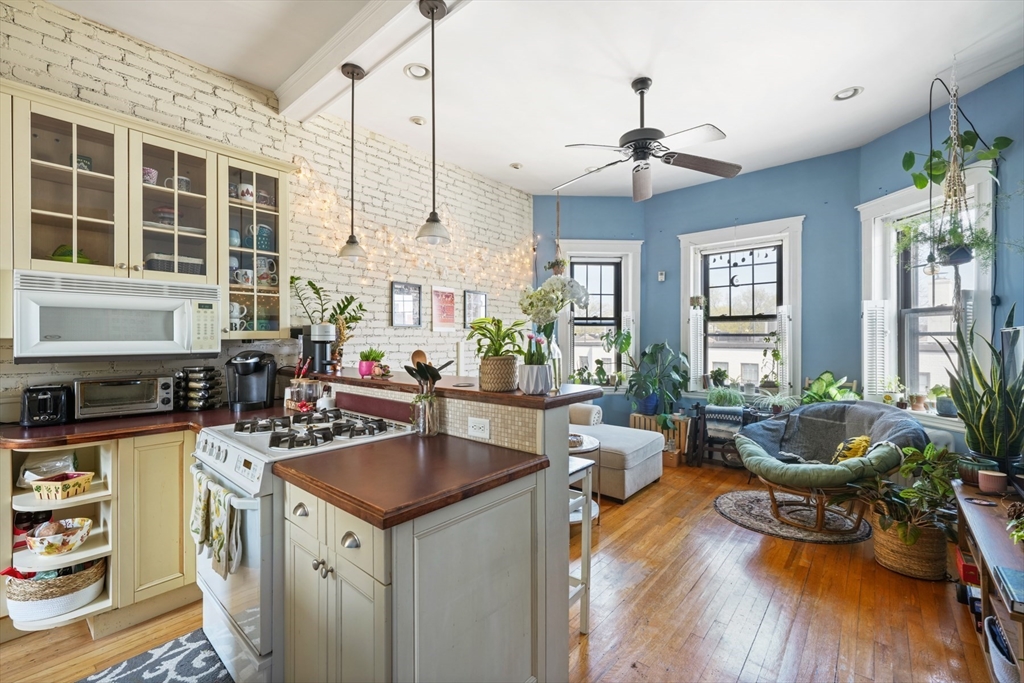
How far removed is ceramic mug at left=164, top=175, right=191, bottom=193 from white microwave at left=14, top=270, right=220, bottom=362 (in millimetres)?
586

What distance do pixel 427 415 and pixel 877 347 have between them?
165 inches

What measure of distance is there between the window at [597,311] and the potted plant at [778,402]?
1.83 metres

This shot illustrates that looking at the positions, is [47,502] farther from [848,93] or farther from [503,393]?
[848,93]

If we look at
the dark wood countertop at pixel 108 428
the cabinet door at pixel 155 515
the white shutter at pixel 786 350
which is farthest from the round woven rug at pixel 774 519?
the cabinet door at pixel 155 515

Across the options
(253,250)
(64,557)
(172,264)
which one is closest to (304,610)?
(64,557)

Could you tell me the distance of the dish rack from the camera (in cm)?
257

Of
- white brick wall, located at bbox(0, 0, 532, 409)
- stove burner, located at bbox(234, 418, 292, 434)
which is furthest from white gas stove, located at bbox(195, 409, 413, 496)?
white brick wall, located at bbox(0, 0, 532, 409)

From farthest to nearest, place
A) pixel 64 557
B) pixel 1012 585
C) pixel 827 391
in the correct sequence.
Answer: pixel 827 391 → pixel 64 557 → pixel 1012 585

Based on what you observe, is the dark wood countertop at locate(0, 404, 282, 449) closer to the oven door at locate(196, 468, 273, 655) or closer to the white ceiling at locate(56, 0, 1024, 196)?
the oven door at locate(196, 468, 273, 655)

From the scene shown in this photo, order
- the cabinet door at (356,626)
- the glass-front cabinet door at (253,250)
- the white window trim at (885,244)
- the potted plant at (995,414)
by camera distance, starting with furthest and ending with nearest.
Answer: the white window trim at (885,244) < the glass-front cabinet door at (253,250) < the potted plant at (995,414) < the cabinet door at (356,626)

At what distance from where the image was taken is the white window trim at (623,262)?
5.72m

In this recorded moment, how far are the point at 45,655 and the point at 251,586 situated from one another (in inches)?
54.6

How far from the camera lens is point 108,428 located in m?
2.20

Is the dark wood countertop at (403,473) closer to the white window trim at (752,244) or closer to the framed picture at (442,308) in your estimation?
the framed picture at (442,308)
